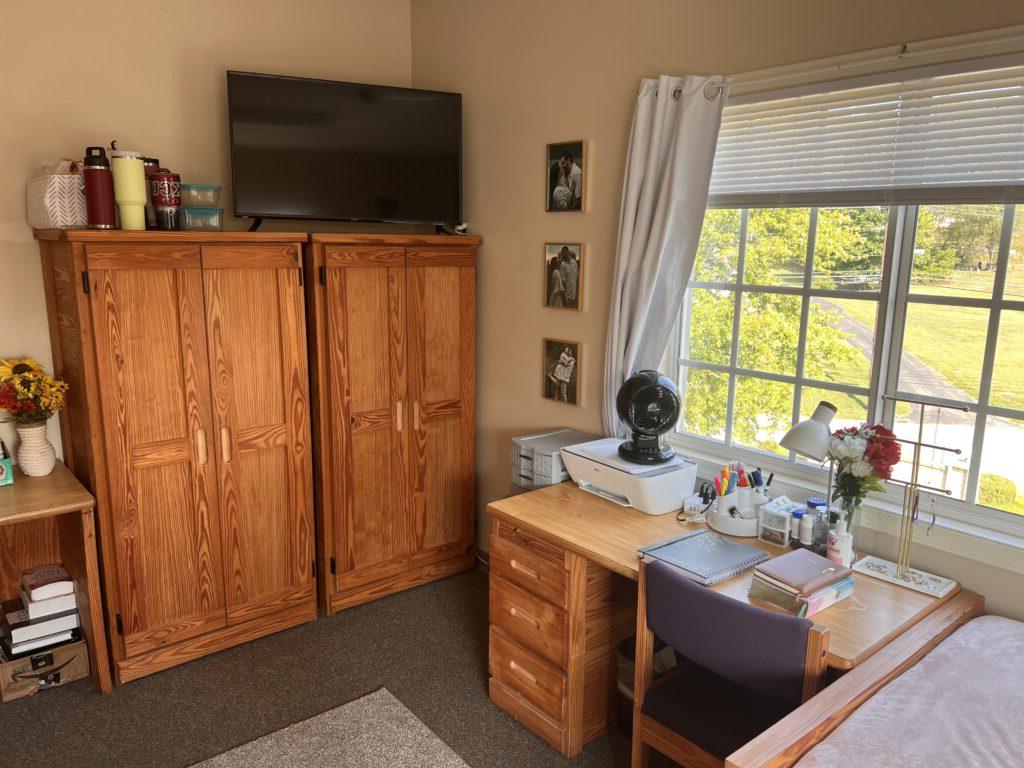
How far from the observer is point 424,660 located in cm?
298

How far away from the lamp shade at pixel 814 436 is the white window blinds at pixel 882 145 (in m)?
0.65

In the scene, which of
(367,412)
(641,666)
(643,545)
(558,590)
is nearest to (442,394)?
(367,412)

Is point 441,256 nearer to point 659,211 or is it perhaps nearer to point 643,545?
point 659,211

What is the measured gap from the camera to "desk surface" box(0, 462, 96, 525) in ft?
8.22

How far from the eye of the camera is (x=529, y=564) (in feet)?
8.11

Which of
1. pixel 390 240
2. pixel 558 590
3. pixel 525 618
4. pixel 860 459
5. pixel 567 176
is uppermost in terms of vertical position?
pixel 567 176

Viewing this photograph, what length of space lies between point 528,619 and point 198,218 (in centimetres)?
191

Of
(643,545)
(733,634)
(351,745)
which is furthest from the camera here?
(351,745)

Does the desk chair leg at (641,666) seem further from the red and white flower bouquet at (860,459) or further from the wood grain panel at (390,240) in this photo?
the wood grain panel at (390,240)

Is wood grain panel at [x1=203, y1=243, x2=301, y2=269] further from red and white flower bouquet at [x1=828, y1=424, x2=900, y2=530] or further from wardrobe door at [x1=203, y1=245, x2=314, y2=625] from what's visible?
red and white flower bouquet at [x1=828, y1=424, x2=900, y2=530]

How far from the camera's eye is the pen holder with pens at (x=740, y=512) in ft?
7.75

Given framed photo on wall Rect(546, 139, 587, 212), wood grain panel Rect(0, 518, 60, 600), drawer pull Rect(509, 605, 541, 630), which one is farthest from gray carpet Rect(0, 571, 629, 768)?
framed photo on wall Rect(546, 139, 587, 212)

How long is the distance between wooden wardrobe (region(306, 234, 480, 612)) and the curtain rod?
4.50 feet

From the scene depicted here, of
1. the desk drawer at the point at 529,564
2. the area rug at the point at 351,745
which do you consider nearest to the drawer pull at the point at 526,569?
the desk drawer at the point at 529,564
